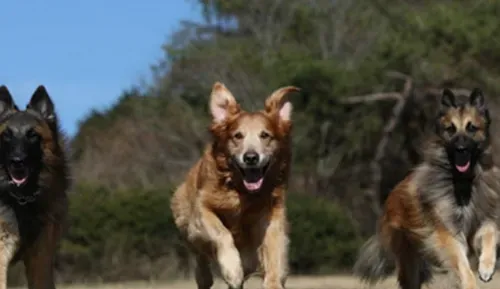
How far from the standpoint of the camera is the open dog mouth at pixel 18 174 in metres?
10.3

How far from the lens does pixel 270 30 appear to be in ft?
121

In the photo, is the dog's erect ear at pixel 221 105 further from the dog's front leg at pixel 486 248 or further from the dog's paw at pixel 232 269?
the dog's front leg at pixel 486 248

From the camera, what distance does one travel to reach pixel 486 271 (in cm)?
1053

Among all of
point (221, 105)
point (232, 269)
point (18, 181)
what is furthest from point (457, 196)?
point (18, 181)

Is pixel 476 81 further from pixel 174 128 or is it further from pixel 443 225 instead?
pixel 443 225

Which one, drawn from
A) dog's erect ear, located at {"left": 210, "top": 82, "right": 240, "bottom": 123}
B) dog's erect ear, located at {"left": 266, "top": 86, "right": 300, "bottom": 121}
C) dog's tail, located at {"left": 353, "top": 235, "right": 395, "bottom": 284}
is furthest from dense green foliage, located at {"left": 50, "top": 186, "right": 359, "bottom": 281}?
dog's erect ear, located at {"left": 266, "top": 86, "right": 300, "bottom": 121}

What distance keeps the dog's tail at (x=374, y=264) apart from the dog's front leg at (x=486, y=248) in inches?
67.4

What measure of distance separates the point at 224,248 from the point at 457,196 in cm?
241

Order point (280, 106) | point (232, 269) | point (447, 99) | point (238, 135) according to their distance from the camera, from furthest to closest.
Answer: point (447, 99) → point (280, 106) → point (238, 135) → point (232, 269)

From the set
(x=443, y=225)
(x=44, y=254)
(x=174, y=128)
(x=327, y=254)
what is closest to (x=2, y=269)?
(x=44, y=254)

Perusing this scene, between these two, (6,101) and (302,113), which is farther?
(302,113)

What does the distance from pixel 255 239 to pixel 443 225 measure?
181 cm

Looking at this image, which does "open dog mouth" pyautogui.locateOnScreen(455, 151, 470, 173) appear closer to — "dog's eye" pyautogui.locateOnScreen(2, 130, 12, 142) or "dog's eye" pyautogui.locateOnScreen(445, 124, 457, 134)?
"dog's eye" pyautogui.locateOnScreen(445, 124, 457, 134)

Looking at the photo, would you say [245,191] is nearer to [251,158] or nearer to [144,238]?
[251,158]
